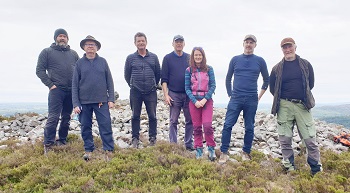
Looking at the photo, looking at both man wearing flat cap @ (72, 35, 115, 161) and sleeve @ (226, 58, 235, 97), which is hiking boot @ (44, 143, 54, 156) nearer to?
man wearing flat cap @ (72, 35, 115, 161)

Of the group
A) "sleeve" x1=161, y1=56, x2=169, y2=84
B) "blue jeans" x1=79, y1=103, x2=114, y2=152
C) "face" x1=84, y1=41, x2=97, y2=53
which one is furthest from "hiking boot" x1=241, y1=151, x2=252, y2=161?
"face" x1=84, y1=41, x2=97, y2=53

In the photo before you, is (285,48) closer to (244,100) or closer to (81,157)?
(244,100)

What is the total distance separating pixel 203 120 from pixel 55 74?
4430 millimetres

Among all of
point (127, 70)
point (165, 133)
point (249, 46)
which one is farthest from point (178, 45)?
point (165, 133)

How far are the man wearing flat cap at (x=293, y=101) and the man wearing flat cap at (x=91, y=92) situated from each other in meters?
4.59

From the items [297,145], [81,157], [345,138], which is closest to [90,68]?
[81,157]

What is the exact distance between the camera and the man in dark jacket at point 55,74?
23.5ft

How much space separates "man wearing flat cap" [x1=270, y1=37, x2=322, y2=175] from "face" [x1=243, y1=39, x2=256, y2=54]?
78 centimetres

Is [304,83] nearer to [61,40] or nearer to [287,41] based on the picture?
[287,41]

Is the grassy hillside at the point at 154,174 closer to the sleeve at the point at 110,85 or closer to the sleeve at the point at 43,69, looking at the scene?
the sleeve at the point at 110,85

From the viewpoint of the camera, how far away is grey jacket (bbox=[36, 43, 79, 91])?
711 centimetres

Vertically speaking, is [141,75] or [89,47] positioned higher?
[89,47]

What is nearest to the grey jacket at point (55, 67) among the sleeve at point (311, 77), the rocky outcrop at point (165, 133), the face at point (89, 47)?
the face at point (89, 47)

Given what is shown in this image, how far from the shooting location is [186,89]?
681 centimetres
